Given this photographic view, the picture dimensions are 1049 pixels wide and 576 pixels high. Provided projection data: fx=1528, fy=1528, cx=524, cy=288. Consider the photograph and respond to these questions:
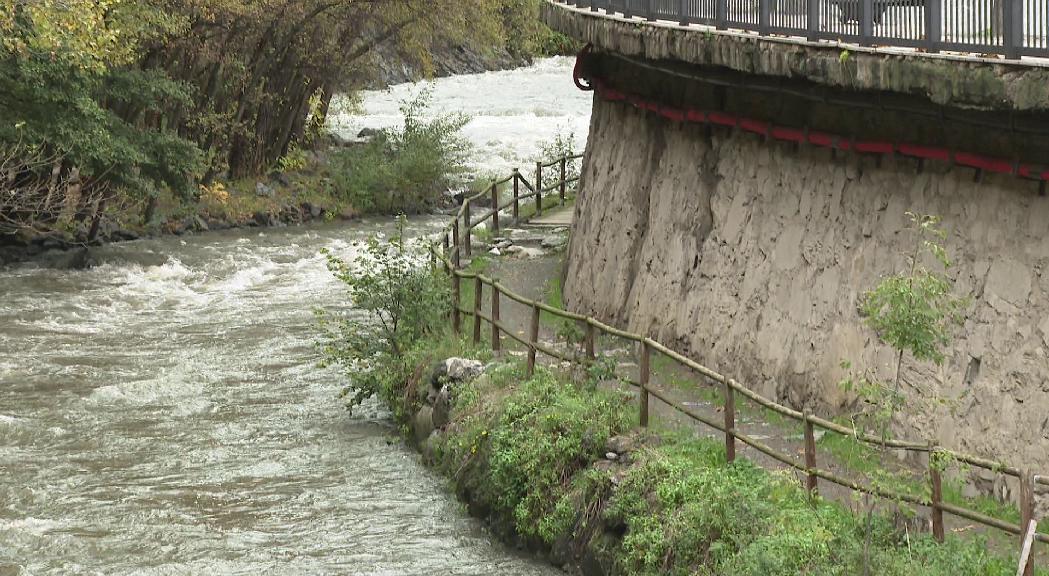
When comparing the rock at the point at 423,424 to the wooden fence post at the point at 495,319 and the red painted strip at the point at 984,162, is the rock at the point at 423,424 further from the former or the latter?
the red painted strip at the point at 984,162

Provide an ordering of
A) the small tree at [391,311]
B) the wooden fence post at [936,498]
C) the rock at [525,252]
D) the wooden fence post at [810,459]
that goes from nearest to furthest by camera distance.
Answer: the wooden fence post at [936,498] → the wooden fence post at [810,459] → the small tree at [391,311] → the rock at [525,252]

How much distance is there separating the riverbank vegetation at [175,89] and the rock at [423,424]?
6815mm

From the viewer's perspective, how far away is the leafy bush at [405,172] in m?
37.5

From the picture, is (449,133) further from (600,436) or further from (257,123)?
(600,436)

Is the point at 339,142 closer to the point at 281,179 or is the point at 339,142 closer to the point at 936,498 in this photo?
the point at 281,179

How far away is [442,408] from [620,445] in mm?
3454

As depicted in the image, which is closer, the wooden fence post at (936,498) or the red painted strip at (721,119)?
the wooden fence post at (936,498)

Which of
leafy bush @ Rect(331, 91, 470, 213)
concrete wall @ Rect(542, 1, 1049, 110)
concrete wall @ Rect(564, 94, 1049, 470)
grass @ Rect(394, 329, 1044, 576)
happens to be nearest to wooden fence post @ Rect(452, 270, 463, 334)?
concrete wall @ Rect(564, 94, 1049, 470)

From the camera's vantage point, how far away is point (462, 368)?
623 inches

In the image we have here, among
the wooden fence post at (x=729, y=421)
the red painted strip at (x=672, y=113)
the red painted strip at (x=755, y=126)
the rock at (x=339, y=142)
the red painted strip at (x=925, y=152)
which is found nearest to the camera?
the wooden fence post at (x=729, y=421)

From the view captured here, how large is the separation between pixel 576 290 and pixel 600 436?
659 centimetres

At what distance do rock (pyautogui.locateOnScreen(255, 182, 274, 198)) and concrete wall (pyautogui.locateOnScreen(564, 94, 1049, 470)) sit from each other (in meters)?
18.0

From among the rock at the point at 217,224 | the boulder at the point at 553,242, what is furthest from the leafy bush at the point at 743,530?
the rock at the point at 217,224

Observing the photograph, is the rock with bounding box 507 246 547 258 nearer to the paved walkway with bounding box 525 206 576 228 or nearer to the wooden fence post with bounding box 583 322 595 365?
the paved walkway with bounding box 525 206 576 228
